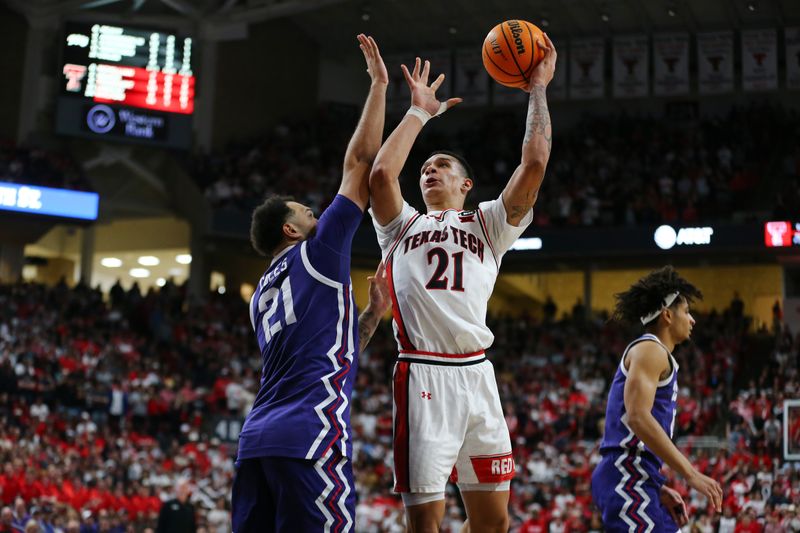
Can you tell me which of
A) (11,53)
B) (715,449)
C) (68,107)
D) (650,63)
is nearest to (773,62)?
(650,63)

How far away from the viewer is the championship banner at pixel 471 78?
29.7 metres

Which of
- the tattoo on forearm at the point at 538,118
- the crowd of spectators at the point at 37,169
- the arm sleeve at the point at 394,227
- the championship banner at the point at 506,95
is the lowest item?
the arm sleeve at the point at 394,227

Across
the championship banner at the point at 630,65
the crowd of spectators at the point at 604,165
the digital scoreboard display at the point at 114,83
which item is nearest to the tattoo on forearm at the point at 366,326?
the crowd of spectators at the point at 604,165

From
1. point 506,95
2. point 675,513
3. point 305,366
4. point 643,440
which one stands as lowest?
point 675,513

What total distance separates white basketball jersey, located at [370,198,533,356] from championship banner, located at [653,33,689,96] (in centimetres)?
2401

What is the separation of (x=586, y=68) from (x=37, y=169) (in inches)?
585

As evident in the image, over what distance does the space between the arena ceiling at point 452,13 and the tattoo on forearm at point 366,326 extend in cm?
2315

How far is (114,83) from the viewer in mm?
24844

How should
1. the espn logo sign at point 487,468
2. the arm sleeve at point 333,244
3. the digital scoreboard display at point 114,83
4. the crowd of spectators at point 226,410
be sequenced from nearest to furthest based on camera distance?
the arm sleeve at point 333,244 < the espn logo sign at point 487,468 < the crowd of spectators at point 226,410 < the digital scoreboard display at point 114,83

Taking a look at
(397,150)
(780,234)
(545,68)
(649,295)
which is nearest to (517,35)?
(545,68)

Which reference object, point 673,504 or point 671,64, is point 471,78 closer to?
point 671,64

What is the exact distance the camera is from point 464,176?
5816mm

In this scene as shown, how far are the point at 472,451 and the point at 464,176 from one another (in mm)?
1537

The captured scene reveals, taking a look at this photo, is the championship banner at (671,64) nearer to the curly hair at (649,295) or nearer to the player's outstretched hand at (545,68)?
the curly hair at (649,295)
